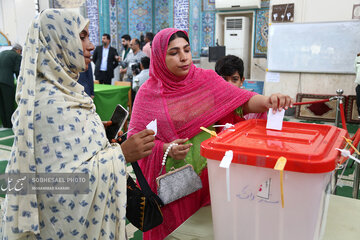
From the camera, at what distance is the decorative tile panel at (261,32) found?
745 cm

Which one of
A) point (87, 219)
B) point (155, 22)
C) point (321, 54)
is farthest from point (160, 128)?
point (155, 22)

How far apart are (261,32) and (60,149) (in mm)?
7421

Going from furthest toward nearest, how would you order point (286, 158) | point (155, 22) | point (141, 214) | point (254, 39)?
point (155, 22) < point (254, 39) < point (141, 214) < point (286, 158)

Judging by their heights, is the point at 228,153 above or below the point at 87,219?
above

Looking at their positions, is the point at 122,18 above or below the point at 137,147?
above

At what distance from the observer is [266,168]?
2.34ft

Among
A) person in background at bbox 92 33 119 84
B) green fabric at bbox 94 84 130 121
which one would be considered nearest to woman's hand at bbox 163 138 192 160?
green fabric at bbox 94 84 130 121

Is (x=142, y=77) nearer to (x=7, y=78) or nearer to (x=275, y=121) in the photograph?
(x=7, y=78)

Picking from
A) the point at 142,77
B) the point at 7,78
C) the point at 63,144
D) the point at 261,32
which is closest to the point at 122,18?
the point at 261,32

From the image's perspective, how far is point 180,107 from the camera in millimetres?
1369

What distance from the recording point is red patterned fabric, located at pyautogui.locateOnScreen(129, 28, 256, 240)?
4.31ft

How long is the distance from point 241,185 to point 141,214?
0.42 m

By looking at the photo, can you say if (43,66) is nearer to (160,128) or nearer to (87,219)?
(87,219)

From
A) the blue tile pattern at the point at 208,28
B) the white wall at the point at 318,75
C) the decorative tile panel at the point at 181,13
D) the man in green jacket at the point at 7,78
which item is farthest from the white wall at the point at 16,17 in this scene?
the white wall at the point at 318,75
